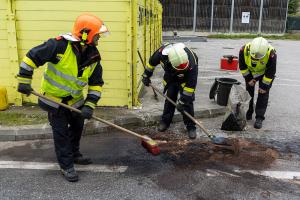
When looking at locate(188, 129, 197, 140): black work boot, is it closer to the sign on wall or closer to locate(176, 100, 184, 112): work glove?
locate(176, 100, 184, 112): work glove

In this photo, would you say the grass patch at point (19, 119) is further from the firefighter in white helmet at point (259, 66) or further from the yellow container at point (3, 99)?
the firefighter in white helmet at point (259, 66)

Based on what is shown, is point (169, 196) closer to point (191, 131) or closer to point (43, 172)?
point (43, 172)

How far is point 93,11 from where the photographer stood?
5.98 metres

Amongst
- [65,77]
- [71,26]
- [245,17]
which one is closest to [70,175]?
[65,77]

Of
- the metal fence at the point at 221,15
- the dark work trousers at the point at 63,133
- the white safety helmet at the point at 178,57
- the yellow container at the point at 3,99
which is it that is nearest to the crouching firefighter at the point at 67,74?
the dark work trousers at the point at 63,133

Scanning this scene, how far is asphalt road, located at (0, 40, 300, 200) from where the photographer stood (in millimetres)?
3756

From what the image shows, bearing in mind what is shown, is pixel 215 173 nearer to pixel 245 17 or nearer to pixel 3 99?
pixel 3 99

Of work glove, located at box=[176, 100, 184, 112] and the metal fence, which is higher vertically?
the metal fence

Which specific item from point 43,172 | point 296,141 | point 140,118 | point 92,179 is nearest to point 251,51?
point 296,141

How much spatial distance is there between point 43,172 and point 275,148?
3.30 m

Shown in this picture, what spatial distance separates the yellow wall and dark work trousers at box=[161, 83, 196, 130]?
853 millimetres

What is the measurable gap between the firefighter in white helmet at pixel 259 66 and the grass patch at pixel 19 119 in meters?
3.58

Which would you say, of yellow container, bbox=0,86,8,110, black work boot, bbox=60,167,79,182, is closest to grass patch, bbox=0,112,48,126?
yellow container, bbox=0,86,8,110

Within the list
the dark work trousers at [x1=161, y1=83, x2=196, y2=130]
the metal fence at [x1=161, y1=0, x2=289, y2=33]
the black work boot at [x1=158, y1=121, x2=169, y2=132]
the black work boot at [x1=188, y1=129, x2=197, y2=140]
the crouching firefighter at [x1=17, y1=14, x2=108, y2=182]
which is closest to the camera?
the crouching firefighter at [x1=17, y1=14, x2=108, y2=182]
